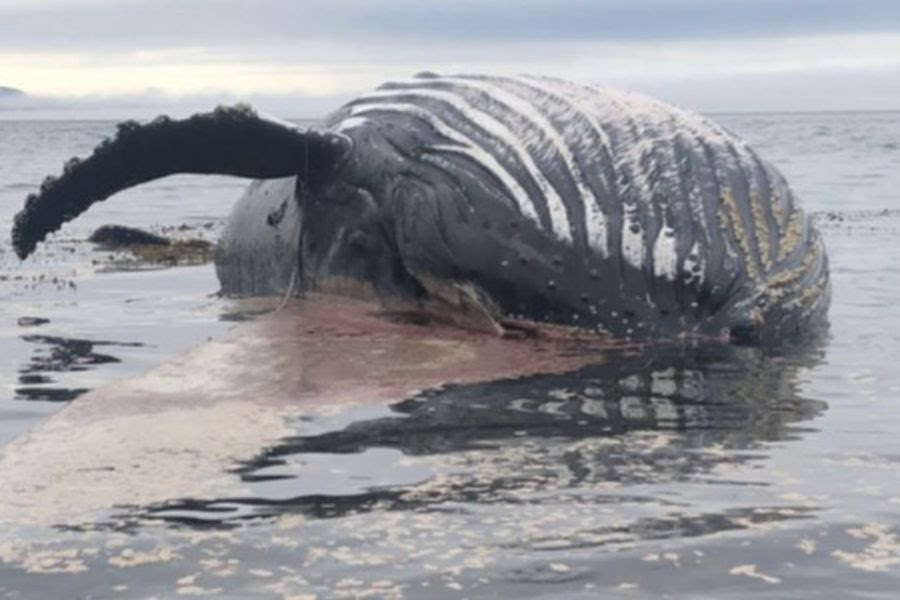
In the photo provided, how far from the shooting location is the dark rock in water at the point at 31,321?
10.1 m

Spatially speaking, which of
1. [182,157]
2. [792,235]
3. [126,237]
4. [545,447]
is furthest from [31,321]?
[126,237]

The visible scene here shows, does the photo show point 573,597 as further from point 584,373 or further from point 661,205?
point 661,205

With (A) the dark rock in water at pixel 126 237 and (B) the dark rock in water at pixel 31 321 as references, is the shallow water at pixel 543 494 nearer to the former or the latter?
(B) the dark rock in water at pixel 31 321

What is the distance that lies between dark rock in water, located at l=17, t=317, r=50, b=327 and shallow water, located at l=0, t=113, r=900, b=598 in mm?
711

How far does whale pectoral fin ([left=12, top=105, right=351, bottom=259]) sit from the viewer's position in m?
9.44

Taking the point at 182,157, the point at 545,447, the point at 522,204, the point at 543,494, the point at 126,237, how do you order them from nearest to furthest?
the point at 543,494 → the point at 545,447 → the point at 522,204 → the point at 182,157 → the point at 126,237

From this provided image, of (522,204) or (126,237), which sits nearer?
(522,204)

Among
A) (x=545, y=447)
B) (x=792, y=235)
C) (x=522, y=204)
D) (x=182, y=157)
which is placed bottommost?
(x=545, y=447)

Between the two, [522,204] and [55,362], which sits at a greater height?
[522,204]

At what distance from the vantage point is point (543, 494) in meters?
5.48

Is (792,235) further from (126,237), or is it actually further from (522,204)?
(126,237)

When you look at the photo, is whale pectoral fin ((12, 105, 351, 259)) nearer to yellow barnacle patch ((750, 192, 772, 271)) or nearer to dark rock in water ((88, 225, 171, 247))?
yellow barnacle patch ((750, 192, 772, 271))

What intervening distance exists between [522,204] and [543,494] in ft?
13.1

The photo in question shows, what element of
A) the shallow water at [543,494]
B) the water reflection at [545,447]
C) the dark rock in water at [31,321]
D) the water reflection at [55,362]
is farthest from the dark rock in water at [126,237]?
the water reflection at [545,447]
